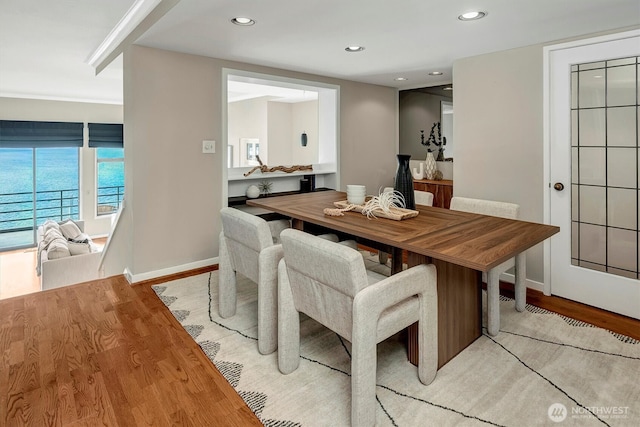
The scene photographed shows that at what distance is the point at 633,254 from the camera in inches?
109

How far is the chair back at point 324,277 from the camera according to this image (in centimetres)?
160

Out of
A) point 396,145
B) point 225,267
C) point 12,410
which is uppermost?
point 396,145

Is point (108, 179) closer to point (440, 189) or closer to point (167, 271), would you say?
point (167, 271)

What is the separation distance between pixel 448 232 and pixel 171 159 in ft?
8.54

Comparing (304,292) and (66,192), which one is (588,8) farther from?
(66,192)

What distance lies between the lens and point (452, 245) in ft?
Answer: 5.72

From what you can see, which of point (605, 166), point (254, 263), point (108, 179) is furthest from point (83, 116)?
point (605, 166)

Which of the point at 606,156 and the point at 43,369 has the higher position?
the point at 606,156

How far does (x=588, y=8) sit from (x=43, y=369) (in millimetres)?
3874

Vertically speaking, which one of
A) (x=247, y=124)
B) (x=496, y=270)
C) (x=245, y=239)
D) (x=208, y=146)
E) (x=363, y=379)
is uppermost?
(x=247, y=124)

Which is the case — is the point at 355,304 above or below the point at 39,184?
below

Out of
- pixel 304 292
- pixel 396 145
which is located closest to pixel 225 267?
pixel 304 292

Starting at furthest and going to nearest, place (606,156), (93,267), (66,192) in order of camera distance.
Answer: (66,192), (93,267), (606,156)

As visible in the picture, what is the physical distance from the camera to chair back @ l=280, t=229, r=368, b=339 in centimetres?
160
